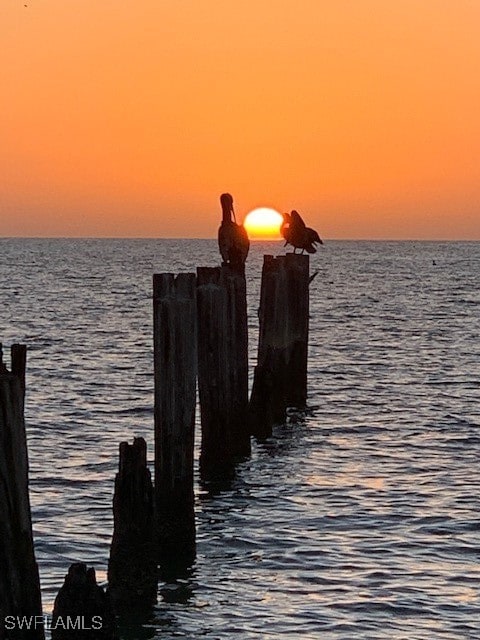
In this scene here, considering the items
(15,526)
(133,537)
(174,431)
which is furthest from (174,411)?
(15,526)

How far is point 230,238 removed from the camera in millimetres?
17656

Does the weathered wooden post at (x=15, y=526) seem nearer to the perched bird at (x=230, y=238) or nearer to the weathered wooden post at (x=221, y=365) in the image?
the weathered wooden post at (x=221, y=365)

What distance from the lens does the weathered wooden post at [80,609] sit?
884cm

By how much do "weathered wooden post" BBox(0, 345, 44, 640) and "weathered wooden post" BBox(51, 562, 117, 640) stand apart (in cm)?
67

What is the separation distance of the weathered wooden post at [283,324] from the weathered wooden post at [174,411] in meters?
6.44

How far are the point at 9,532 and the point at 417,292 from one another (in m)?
67.6

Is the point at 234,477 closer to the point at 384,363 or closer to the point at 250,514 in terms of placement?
the point at 250,514

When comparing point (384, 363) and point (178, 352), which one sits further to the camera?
point (384, 363)

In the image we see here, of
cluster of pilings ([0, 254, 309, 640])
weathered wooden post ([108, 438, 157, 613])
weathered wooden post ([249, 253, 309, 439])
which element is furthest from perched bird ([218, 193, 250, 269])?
weathered wooden post ([108, 438, 157, 613])

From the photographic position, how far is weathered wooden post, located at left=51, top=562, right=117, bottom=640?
29.0 ft

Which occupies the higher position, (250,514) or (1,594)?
(1,594)

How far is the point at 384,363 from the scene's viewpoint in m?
32.2

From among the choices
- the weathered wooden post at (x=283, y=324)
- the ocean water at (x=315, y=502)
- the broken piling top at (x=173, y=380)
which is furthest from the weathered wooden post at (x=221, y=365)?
the weathered wooden post at (x=283, y=324)

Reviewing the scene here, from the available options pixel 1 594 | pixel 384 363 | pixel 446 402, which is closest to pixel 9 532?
pixel 1 594
